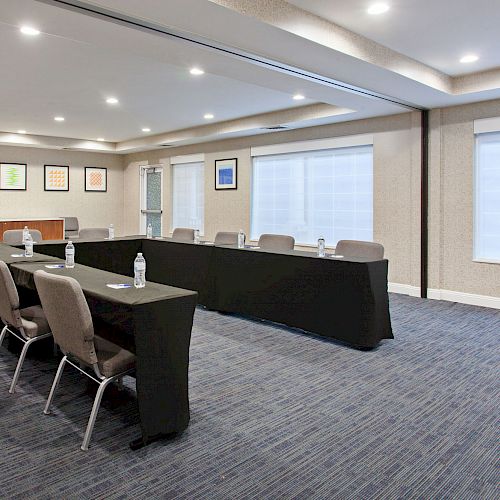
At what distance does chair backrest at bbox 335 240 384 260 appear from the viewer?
4.59m

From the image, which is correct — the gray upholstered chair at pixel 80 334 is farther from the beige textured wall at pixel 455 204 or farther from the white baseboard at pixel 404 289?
the beige textured wall at pixel 455 204

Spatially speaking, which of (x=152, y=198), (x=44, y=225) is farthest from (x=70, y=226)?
(x=152, y=198)

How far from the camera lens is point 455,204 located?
596cm

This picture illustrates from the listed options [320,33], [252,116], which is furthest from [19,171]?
[320,33]

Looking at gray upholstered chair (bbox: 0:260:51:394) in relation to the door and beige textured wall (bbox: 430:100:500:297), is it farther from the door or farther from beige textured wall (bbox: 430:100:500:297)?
the door

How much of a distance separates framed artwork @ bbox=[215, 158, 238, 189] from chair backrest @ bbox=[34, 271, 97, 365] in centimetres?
659

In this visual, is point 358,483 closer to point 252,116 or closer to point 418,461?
point 418,461

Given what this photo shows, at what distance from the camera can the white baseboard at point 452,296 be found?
572cm

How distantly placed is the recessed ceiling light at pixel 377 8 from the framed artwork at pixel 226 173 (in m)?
5.41

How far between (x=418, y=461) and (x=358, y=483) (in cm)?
38

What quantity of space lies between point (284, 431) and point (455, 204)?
14.6 ft

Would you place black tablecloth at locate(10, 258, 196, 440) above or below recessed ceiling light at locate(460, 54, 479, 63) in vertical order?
below

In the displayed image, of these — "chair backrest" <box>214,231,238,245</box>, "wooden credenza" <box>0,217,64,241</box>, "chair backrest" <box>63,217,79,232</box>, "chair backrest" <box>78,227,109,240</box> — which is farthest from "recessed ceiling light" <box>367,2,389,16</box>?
"chair backrest" <box>63,217,79,232</box>

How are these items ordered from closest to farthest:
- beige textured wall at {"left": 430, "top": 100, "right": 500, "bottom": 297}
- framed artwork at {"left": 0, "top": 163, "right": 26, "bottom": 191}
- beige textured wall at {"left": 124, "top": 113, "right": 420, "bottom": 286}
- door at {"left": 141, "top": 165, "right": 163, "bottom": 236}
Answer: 1. beige textured wall at {"left": 430, "top": 100, "right": 500, "bottom": 297}
2. beige textured wall at {"left": 124, "top": 113, "right": 420, "bottom": 286}
3. framed artwork at {"left": 0, "top": 163, "right": 26, "bottom": 191}
4. door at {"left": 141, "top": 165, "right": 163, "bottom": 236}
